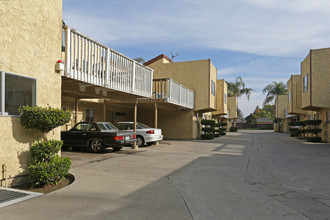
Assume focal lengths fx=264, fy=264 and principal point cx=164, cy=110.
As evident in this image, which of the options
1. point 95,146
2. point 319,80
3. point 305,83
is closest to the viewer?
point 95,146

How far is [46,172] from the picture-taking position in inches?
223

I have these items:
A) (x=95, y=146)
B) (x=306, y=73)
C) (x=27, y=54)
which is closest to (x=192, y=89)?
(x=306, y=73)

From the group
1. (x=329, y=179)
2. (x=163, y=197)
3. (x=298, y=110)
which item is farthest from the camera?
(x=298, y=110)

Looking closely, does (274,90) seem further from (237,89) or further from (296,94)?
(296,94)

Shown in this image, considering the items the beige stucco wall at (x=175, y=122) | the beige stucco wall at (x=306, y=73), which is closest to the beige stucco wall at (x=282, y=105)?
the beige stucco wall at (x=306, y=73)

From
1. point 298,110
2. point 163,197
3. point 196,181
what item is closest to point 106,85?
point 196,181

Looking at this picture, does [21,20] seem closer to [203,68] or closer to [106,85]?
[106,85]

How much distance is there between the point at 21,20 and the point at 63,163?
10.9 ft

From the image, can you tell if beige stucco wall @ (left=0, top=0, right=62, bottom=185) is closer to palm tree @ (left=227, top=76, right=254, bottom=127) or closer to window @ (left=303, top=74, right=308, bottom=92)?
window @ (left=303, top=74, right=308, bottom=92)

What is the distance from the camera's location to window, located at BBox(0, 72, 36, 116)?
556 cm

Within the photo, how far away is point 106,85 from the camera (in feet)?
32.7

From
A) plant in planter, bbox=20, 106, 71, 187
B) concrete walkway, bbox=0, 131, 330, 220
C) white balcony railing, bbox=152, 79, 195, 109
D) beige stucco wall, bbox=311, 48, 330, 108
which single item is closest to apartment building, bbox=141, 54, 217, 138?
white balcony railing, bbox=152, 79, 195, 109

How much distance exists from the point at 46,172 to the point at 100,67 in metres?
4.93

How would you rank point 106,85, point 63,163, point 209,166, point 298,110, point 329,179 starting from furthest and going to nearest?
point 298,110, point 106,85, point 209,166, point 329,179, point 63,163
